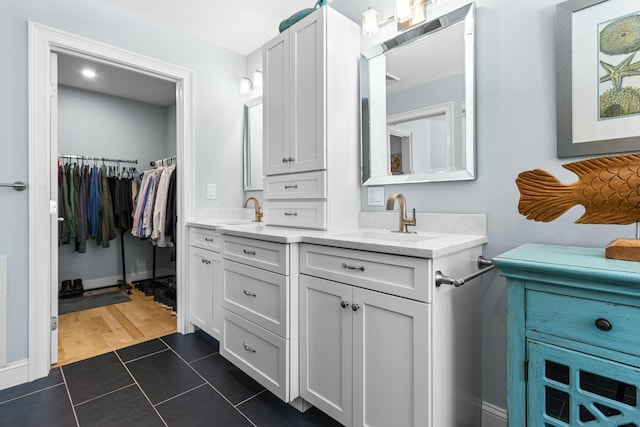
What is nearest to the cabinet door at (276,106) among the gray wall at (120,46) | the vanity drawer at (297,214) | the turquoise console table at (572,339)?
the vanity drawer at (297,214)

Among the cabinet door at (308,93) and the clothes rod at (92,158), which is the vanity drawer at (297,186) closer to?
the cabinet door at (308,93)

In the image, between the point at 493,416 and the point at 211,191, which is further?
the point at 211,191

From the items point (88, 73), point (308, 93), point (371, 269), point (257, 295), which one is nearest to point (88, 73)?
point (88, 73)

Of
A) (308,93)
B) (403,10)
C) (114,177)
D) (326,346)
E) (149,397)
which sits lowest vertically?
(149,397)

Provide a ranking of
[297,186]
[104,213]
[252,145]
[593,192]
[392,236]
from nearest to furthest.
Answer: [593,192] < [392,236] < [297,186] < [252,145] < [104,213]

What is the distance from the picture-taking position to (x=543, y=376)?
928mm

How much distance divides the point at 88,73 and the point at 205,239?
93.4 inches

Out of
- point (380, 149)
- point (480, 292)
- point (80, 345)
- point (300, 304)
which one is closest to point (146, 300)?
point (80, 345)

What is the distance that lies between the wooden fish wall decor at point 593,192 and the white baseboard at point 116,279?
444 cm

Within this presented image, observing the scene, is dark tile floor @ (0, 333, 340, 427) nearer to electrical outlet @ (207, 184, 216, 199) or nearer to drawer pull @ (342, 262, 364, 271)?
drawer pull @ (342, 262, 364, 271)

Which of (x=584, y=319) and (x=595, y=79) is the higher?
(x=595, y=79)

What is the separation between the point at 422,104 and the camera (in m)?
1.69

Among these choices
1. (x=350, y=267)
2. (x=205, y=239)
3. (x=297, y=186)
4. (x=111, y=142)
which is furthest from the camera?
(x=111, y=142)

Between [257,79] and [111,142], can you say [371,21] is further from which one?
[111,142]
